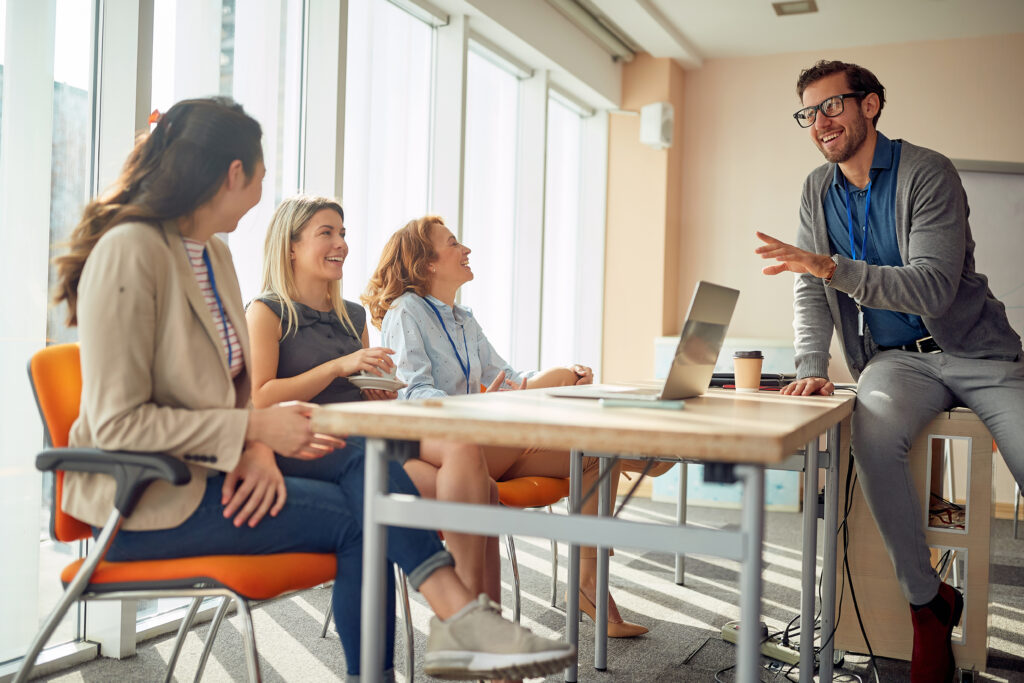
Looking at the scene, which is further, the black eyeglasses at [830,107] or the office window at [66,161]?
the black eyeglasses at [830,107]

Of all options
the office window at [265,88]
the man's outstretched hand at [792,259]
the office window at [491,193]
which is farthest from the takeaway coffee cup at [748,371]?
the office window at [491,193]

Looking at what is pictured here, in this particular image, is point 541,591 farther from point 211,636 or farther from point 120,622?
point 211,636

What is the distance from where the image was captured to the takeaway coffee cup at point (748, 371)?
2.14 meters

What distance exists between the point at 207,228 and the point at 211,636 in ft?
2.58

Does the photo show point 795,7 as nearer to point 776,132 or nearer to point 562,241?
point 776,132

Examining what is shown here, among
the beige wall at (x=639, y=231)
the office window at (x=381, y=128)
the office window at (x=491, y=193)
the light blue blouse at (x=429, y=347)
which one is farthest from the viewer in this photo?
the beige wall at (x=639, y=231)

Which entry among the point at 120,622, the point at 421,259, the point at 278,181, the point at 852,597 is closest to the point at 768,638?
the point at 852,597

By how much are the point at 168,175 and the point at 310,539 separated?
25.0 inches

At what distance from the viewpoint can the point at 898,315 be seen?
7.69 ft

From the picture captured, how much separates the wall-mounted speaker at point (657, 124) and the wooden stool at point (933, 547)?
3.15 meters

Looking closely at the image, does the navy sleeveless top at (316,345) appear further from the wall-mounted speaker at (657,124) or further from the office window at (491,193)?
the wall-mounted speaker at (657,124)

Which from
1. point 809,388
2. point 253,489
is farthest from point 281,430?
point 809,388

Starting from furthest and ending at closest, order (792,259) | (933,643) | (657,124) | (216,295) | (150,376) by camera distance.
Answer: (657,124), (933,643), (792,259), (216,295), (150,376)

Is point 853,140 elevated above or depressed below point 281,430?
above
